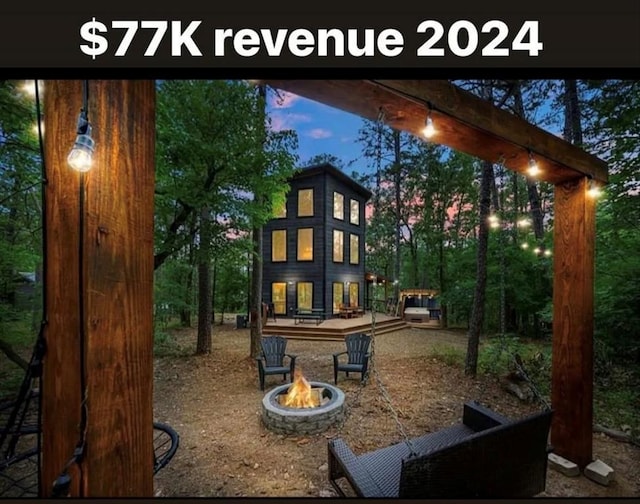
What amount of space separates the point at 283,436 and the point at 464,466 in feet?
8.41

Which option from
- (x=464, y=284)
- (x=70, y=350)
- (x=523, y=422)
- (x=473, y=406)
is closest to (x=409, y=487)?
(x=523, y=422)

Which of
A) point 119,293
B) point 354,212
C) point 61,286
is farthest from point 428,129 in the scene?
point 354,212

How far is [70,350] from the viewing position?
1.09 m

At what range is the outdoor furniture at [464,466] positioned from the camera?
1.80 m

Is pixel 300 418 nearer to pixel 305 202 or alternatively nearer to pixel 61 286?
pixel 61 286

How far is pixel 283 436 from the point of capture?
3781mm

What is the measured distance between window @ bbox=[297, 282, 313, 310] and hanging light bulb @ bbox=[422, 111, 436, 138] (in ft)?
40.3

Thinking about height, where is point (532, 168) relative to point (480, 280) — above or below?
above

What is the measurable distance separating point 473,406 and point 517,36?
3255mm

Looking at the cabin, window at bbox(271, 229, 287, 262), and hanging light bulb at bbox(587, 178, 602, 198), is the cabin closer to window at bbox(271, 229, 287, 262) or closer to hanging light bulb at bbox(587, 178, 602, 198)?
window at bbox(271, 229, 287, 262)

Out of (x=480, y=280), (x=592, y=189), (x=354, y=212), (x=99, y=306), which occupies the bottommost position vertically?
(x=480, y=280)

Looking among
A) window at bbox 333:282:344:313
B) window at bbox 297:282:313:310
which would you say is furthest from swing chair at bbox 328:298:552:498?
window at bbox 333:282:344:313

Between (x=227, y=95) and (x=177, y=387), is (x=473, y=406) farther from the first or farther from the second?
(x=227, y=95)

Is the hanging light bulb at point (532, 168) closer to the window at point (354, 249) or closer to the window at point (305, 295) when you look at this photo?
the window at point (305, 295)
